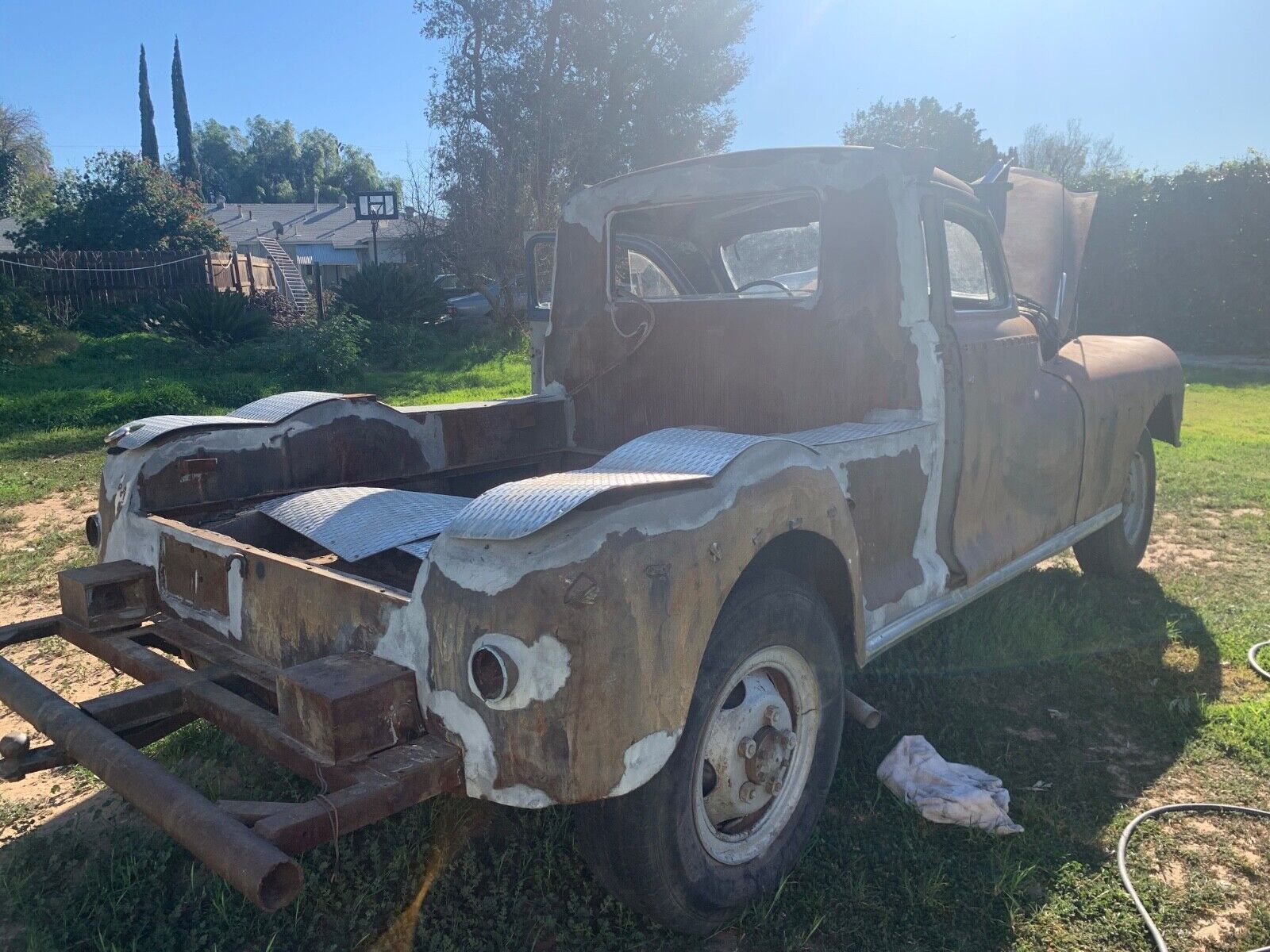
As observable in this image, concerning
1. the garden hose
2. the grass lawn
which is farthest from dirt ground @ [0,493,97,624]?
the garden hose

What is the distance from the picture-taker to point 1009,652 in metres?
4.05

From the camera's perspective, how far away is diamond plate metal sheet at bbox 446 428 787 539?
1.82 metres

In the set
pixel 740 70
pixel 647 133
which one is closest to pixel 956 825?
pixel 647 133

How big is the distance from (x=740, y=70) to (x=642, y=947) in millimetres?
26187

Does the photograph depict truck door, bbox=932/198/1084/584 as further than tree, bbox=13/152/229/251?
No

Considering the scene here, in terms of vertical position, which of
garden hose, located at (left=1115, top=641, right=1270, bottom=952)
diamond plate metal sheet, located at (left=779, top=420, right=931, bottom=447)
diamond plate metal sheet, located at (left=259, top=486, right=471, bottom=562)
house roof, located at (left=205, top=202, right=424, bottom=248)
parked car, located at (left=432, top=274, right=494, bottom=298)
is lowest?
garden hose, located at (left=1115, top=641, right=1270, bottom=952)

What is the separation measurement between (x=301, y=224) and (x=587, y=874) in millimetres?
47510

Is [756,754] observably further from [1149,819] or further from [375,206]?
[375,206]

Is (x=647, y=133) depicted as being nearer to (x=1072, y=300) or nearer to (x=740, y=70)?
(x=740, y=70)

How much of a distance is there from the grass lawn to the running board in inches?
19.8

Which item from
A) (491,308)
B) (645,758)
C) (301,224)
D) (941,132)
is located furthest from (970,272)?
(301,224)

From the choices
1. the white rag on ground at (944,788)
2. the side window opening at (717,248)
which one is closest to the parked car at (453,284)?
the side window opening at (717,248)

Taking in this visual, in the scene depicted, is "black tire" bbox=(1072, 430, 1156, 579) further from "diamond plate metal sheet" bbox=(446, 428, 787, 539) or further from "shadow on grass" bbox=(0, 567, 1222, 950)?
"diamond plate metal sheet" bbox=(446, 428, 787, 539)

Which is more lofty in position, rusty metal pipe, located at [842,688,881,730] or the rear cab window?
the rear cab window
